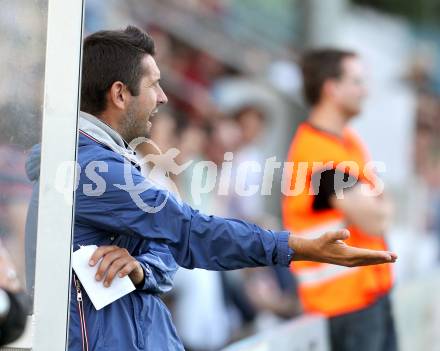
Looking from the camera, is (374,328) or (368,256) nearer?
(368,256)

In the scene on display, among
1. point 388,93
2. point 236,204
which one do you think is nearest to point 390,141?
point 388,93

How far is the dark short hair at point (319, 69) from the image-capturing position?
21.9 feet

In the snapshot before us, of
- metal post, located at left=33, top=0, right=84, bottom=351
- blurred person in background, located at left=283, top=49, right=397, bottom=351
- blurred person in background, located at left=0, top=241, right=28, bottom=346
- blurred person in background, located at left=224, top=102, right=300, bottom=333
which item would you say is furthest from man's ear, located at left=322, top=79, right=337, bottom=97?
blurred person in background, located at left=0, top=241, right=28, bottom=346

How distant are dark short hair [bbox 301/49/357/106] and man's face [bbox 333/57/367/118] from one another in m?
0.04

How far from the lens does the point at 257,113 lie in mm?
11328

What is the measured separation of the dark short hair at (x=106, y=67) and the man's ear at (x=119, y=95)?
1 cm

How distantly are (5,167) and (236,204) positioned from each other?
6.34 m

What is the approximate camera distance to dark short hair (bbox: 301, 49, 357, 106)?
6.68 m

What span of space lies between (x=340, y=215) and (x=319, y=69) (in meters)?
1.13

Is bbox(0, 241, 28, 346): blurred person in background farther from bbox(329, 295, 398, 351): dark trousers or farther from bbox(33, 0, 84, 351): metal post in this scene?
bbox(329, 295, 398, 351): dark trousers

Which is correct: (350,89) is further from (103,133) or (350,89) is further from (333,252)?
(333,252)

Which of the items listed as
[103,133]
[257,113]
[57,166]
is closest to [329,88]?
[103,133]

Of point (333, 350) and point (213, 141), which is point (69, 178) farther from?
point (213, 141)

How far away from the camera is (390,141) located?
14.3m
